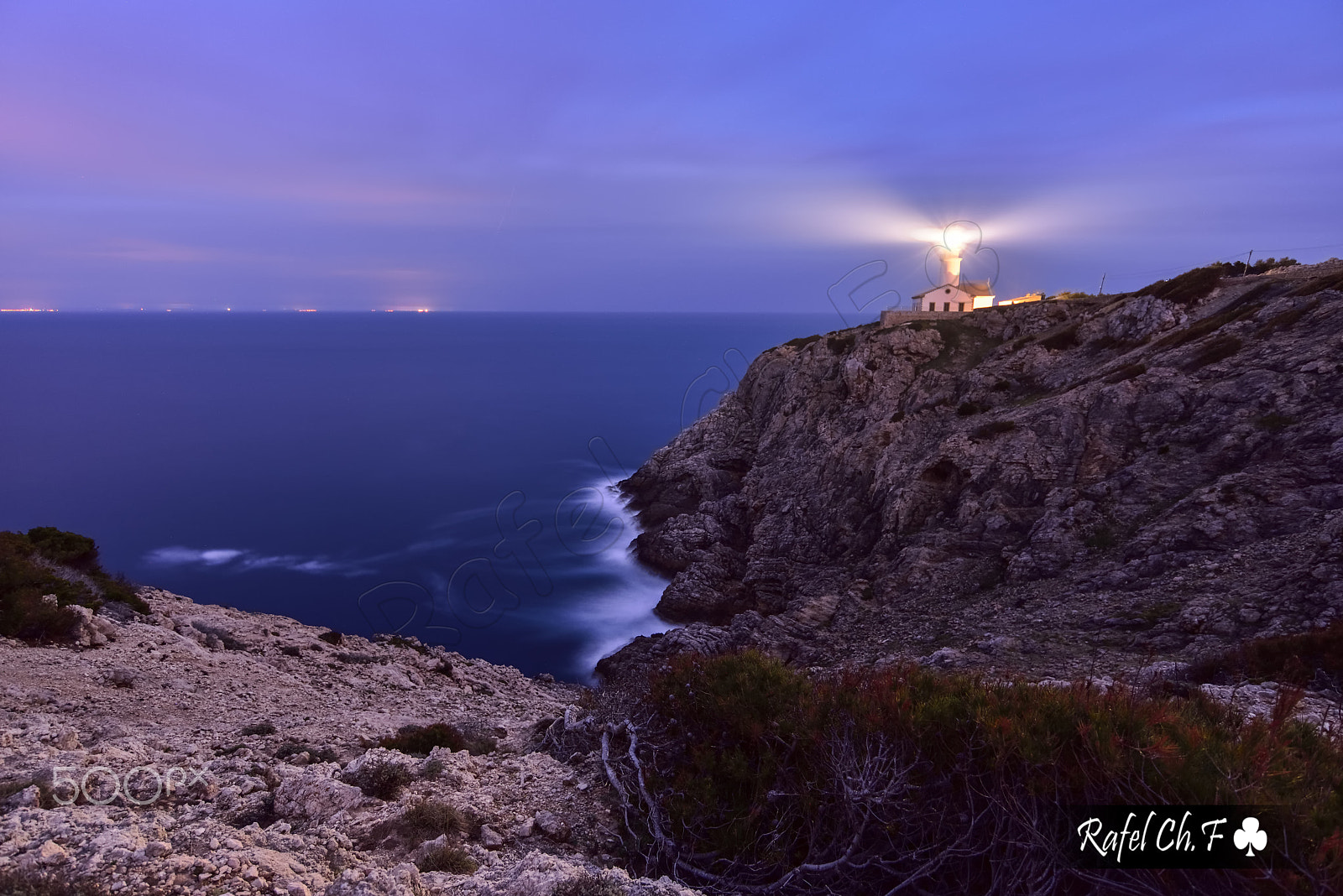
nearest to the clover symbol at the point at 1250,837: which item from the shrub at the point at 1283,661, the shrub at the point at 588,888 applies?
the shrub at the point at 588,888

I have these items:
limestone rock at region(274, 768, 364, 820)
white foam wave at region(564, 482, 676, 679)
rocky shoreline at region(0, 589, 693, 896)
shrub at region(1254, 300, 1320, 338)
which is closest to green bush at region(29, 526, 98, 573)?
rocky shoreline at region(0, 589, 693, 896)

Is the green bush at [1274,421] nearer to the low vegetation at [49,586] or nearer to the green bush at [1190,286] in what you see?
the green bush at [1190,286]

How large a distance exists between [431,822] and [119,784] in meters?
3.29

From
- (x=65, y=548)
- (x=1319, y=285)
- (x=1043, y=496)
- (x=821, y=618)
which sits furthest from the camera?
(x=1319, y=285)

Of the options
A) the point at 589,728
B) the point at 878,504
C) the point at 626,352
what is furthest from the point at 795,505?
the point at 626,352

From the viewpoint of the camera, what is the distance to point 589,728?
971 cm

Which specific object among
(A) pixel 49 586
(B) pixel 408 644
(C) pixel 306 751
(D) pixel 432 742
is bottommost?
(B) pixel 408 644

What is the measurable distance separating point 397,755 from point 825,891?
540 centimetres

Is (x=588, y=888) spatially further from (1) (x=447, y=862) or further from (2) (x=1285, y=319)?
(2) (x=1285, y=319)

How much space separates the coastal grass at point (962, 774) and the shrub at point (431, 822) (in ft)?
7.10

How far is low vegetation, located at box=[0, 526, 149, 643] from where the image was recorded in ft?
43.2

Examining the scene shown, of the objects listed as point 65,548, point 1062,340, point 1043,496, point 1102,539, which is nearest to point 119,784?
point 65,548

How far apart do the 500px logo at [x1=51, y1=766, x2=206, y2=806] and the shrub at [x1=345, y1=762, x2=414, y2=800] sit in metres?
1.58

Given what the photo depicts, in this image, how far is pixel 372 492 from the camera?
51875 millimetres
